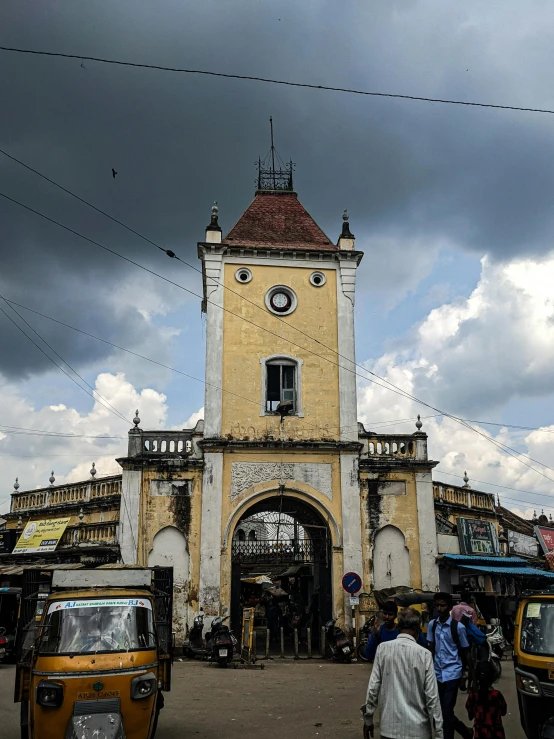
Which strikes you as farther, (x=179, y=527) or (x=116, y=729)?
(x=179, y=527)

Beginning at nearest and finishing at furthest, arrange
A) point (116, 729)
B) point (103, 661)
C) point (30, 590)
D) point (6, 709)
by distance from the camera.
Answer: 1. point (116, 729)
2. point (103, 661)
3. point (30, 590)
4. point (6, 709)

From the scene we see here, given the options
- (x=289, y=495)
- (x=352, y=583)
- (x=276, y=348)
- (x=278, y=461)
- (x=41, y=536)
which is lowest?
(x=352, y=583)

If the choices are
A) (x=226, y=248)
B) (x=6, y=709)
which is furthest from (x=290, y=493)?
(x=6, y=709)

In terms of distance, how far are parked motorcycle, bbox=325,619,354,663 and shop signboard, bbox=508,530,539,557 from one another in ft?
34.4

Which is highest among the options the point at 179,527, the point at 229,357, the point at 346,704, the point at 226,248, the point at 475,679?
the point at 226,248

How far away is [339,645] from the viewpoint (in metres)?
18.5

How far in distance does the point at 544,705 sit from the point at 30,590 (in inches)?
289

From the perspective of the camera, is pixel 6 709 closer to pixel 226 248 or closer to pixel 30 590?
pixel 30 590

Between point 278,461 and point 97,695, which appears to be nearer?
point 97,695

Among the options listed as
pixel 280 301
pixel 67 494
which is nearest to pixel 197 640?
pixel 67 494

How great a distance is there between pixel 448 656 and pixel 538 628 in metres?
1.87

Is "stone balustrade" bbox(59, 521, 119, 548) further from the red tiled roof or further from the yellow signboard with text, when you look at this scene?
the red tiled roof

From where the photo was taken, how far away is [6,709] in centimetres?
1135

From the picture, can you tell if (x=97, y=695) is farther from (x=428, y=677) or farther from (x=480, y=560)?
(x=480, y=560)
